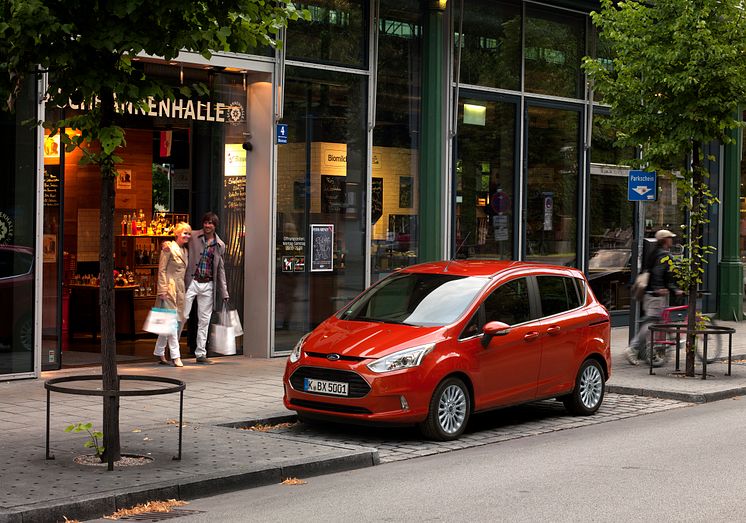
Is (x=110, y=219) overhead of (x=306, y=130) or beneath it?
beneath

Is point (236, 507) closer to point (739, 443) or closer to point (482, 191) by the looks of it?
point (739, 443)

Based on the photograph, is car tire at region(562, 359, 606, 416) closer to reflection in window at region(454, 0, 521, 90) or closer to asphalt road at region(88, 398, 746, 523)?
asphalt road at region(88, 398, 746, 523)

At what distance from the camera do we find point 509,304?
37.3 feet

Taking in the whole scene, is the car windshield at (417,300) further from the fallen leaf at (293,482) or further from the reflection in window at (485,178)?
the reflection in window at (485,178)

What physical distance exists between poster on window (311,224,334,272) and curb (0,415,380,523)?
776 centimetres

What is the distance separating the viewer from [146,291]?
1828 centimetres

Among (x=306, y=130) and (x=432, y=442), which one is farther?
(x=306, y=130)

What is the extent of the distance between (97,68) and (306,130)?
852 cm

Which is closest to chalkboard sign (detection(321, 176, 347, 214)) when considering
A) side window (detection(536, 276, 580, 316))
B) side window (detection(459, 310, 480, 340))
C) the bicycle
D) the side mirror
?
the bicycle

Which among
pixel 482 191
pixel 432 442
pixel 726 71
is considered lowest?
pixel 432 442

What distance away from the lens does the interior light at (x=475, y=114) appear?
1947cm

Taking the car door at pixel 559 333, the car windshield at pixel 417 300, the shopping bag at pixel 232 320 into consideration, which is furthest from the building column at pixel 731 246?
the car windshield at pixel 417 300

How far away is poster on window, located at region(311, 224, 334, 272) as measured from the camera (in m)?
17.1

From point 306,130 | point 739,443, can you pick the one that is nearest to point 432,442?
point 739,443
